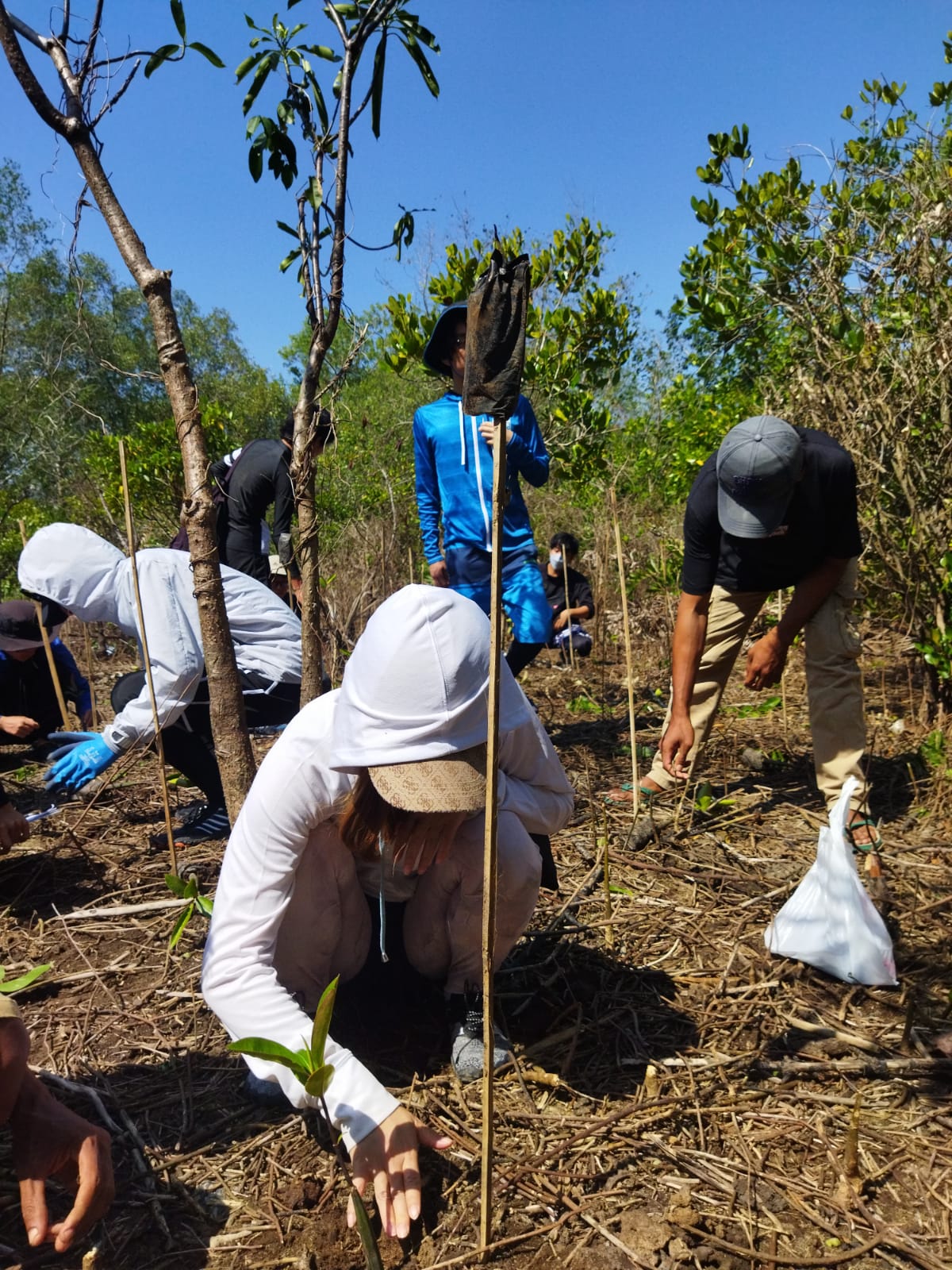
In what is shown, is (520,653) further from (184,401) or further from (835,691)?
(184,401)

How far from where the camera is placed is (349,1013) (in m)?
1.79

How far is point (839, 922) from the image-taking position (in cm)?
186

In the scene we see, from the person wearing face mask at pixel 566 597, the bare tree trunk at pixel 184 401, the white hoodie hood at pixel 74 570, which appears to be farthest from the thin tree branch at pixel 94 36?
the person wearing face mask at pixel 566 597

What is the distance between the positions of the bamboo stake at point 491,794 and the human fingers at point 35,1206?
607 millimetres

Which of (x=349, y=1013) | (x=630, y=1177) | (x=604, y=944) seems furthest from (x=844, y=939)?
(x=349, y=1013)

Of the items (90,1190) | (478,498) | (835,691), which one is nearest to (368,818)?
(90,1190)

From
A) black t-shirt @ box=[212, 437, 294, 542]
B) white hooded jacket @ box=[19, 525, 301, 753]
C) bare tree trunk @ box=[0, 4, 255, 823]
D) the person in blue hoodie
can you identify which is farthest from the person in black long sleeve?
bare tree trunk @ box=[0, 4, 255, 823]

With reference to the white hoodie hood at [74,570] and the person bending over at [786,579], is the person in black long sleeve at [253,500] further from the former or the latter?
the person bending over at [786,579]

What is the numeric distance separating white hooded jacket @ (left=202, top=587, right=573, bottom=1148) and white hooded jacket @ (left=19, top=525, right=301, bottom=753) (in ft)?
4.09

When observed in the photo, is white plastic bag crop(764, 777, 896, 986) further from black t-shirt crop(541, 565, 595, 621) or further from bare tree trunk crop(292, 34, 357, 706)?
black t-shirt crop(541, 565, 595, 621)

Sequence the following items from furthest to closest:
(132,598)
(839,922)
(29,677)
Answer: (29,677) → (132,598) → (839,922)

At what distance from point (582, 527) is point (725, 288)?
13.3 ft

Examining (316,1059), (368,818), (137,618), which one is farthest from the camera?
(137,618)

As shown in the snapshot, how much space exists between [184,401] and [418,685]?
1.21 m
